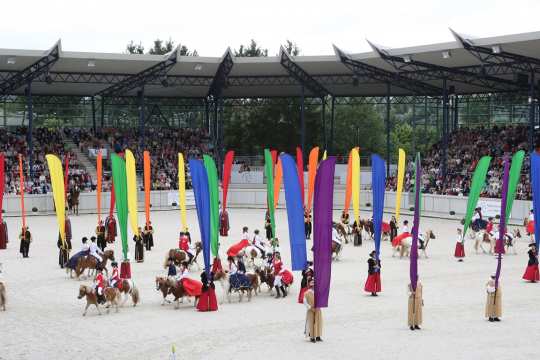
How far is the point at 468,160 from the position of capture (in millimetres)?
52000

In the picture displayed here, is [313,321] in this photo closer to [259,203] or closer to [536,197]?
[536,197]

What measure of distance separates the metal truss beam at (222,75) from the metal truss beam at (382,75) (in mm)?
6454

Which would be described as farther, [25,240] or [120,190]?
[25,240]

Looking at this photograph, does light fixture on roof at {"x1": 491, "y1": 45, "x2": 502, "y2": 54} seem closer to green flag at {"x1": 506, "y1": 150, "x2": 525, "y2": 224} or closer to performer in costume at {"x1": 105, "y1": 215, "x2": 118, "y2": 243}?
green flag at {"x1": 506, "y1": 150, "x2": 525, "y2": 224}

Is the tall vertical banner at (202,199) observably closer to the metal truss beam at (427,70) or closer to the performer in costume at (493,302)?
the performer in costume at (493,302)

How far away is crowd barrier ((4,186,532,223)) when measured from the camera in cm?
4078

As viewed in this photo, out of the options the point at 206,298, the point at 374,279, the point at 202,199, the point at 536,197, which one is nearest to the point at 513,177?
the point at 536,197

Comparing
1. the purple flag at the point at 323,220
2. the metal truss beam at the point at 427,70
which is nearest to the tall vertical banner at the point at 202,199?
the purple flag at the point at 323,220

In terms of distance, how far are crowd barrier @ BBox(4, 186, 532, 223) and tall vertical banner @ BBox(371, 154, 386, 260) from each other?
630 inches

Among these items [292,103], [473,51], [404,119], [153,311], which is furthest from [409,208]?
[404,119]

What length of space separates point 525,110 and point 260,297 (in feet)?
133

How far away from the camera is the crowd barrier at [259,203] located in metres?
40.8

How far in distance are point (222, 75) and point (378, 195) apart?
30087 millimetres

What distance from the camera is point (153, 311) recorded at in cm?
1986
